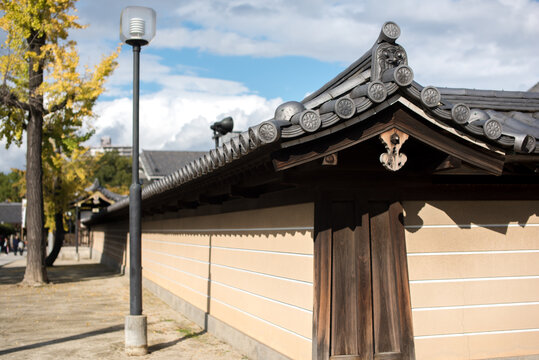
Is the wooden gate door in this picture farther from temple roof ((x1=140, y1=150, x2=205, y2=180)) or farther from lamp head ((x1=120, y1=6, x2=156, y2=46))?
temple roof ((x1=140, y1=150, x2=205, y2=180))

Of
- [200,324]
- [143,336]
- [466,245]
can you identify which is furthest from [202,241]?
[466,245]

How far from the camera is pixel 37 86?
63.6 ft

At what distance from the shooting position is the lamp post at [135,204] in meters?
8.30

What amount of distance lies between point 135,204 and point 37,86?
12.9 m

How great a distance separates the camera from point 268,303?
7.46 metres

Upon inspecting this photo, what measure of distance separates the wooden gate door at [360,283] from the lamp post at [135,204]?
3.44 metres

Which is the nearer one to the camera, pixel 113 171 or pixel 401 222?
pixel 401 222

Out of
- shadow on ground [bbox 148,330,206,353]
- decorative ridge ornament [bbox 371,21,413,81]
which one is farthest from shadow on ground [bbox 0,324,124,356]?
decorative ridge ornament [bbox 371,21,413,81]

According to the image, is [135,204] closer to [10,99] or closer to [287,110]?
[287,110]

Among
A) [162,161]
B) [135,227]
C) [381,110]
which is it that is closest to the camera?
[381,110]

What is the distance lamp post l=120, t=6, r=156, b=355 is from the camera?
8.30 meters

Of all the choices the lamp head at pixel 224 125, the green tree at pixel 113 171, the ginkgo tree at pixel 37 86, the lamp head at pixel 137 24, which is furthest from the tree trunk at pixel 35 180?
the green tree at pixel 113 171

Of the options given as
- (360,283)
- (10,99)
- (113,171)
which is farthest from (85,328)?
(113,171)

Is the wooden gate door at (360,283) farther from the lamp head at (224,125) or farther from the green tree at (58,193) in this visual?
the green tree at (58,193)
